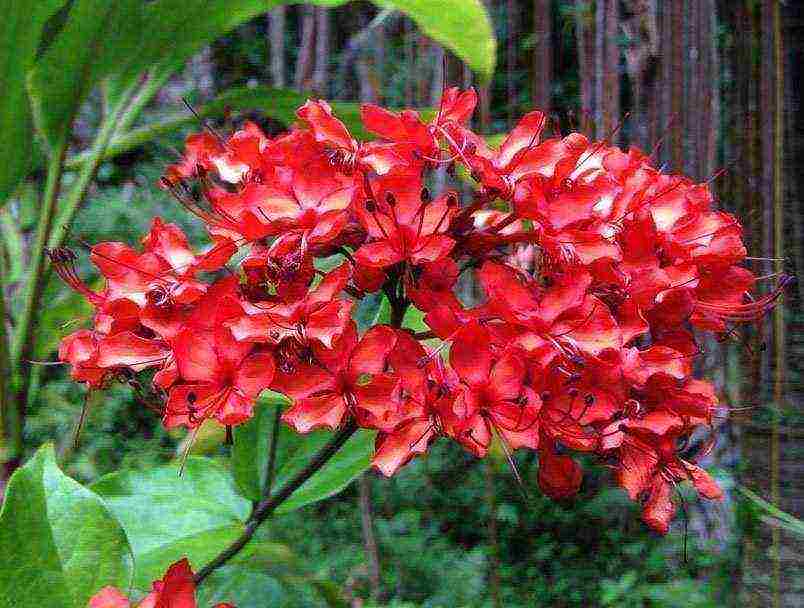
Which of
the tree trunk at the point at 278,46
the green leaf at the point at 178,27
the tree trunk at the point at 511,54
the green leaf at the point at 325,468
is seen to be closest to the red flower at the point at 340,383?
the green leaf at the point at 325,468

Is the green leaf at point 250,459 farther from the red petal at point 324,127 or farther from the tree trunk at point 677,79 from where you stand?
the tree trunk at point 677,79

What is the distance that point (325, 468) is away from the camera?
61cm

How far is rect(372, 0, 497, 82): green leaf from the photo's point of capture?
62 centimetres

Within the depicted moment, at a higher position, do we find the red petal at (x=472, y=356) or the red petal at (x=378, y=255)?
the red petal at (x=378, y=255)

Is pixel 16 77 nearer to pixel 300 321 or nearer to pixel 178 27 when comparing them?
pixel 178 27

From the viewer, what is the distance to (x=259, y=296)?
389mm

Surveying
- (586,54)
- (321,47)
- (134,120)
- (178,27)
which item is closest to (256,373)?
(178,27)

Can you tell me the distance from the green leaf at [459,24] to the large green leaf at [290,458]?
0.30m

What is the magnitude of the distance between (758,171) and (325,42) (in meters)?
1.42

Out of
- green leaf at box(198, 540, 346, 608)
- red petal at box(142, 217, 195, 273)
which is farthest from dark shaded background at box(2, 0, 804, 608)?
red petal at box(142, 217, 195, 273)

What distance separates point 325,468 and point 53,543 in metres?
0.24

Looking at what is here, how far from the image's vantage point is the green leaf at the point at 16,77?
61 cm

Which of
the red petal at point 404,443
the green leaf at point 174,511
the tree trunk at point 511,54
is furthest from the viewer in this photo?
the tree trunk at point 511,54

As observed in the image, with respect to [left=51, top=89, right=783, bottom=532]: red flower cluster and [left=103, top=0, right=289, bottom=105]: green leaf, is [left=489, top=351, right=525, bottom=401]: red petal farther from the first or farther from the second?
[left=103, top=0, right=289, bottom=105]: green leaf
